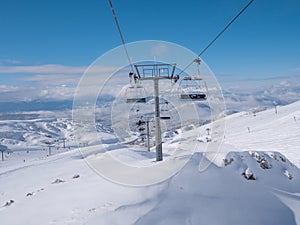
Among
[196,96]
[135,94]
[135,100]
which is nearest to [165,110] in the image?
[135,94]

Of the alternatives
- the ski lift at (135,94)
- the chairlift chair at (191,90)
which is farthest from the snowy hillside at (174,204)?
the ski lift at (135,94)

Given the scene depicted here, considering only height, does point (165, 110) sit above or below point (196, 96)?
below

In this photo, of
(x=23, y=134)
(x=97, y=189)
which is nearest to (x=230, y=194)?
(x=97, y=189)

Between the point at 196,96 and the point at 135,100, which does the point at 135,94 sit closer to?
the point at 135,100

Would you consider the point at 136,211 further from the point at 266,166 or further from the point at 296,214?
the point at 266,166

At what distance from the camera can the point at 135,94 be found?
43.6 feet

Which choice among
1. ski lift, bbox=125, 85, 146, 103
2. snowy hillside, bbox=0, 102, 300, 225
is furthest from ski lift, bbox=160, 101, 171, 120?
snowy hillside, bbox=0, 102, 300, 225

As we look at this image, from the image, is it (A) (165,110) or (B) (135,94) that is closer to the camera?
(B) (135,94)

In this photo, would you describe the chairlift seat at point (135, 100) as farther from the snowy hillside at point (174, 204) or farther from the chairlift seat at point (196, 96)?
the snowy hillside at point (174, 204)

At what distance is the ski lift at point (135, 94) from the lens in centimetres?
1272

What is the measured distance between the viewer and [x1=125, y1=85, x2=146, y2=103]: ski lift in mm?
12719

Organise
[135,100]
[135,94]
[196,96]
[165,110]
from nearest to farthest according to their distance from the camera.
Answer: [196,96]
[135,100]
[135,94]
[165,110]

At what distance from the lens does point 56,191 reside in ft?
26.6

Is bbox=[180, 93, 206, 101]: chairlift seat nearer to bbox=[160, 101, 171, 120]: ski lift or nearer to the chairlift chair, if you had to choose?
the chairlift chair
